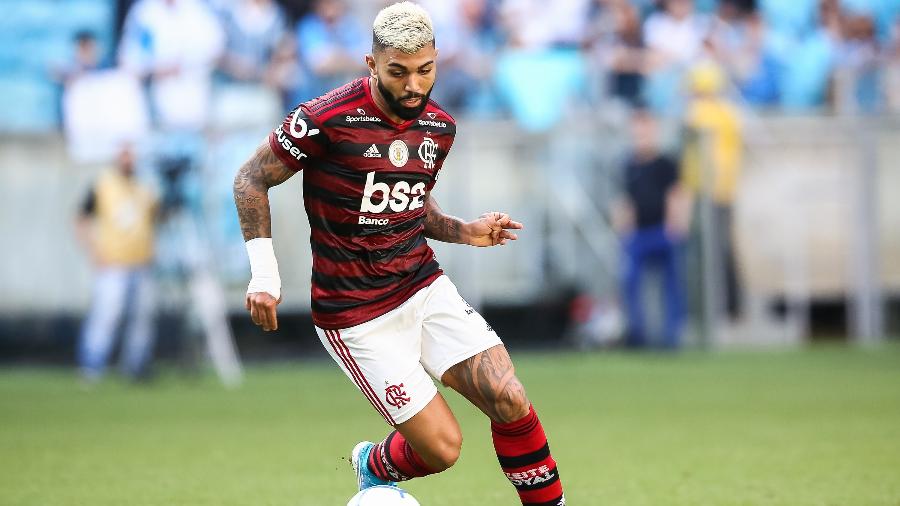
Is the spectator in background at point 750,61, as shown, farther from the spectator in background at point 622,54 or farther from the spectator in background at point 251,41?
the spectator in background at point 251,41

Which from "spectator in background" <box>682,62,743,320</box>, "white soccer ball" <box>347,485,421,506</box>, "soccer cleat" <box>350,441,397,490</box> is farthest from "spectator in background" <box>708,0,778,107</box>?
"white soccer ball" <box>347,485,421,506</box>

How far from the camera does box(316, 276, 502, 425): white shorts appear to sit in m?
6.49

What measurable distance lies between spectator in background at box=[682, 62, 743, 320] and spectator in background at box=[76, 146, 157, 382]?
6894 millimetres

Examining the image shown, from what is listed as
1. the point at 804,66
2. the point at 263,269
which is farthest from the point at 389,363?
the point at 804,66

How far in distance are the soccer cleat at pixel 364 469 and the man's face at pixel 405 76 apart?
180cm

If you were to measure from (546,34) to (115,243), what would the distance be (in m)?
6.38

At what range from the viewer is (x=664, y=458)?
9273 millimetres

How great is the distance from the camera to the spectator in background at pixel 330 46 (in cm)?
1798

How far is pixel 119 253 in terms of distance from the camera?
52.8 ft

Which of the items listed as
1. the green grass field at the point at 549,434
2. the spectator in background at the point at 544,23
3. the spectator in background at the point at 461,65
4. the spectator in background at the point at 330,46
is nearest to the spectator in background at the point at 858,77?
the spectator in background at the point at 544,23

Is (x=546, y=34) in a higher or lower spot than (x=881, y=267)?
higher

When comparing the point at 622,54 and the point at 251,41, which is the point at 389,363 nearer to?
the point at 251,41

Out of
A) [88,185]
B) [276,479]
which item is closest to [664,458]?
[276,479]

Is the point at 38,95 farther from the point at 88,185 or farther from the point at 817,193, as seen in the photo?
the point at 817,193
